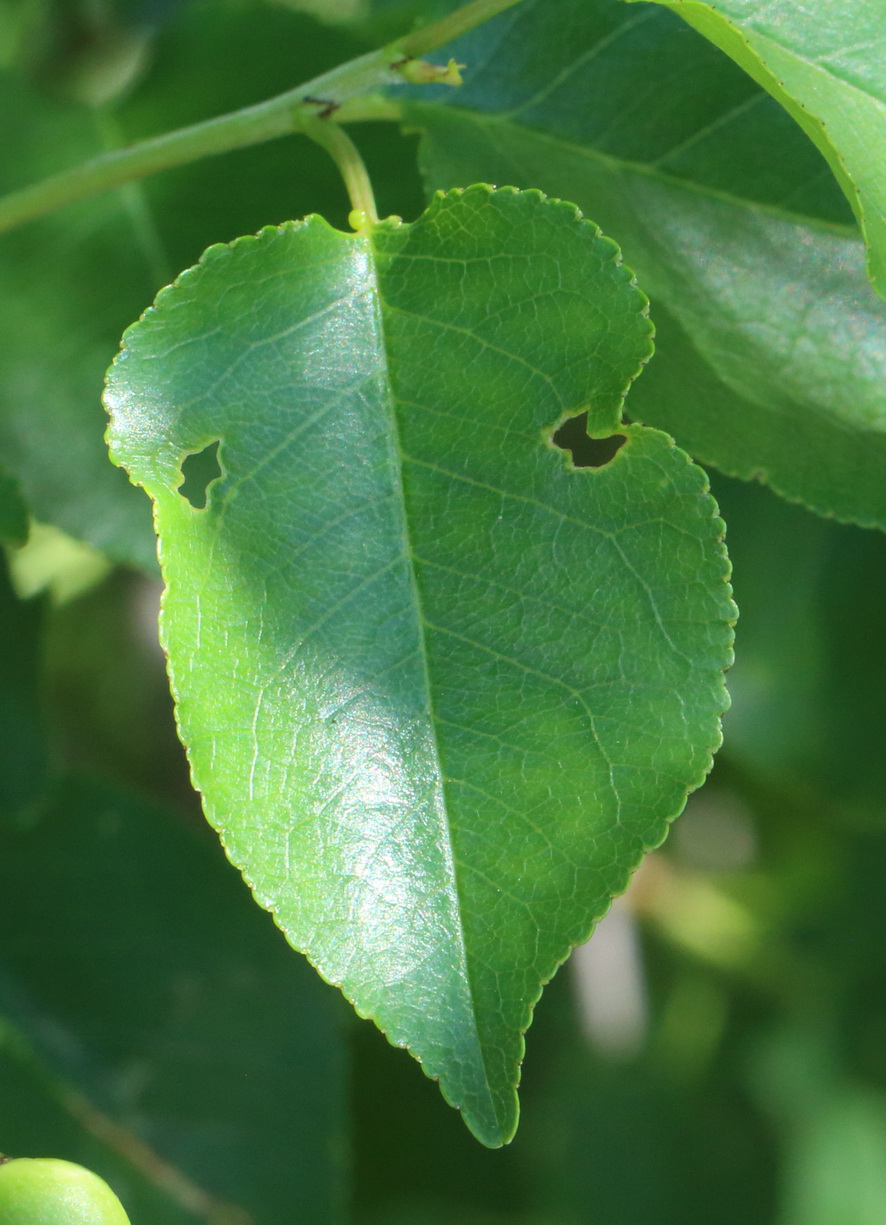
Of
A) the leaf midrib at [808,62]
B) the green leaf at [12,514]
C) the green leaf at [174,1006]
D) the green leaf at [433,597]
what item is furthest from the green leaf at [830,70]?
the green leaf at [174,1006]

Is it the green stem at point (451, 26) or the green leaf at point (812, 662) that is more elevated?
the green stem at point (451, 26)

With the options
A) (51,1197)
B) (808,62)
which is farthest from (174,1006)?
(808,62)

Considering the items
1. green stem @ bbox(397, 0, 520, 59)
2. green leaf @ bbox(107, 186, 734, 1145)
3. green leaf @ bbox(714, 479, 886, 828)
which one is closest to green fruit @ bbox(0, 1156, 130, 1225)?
green leaf @ bbox(107, 186, 734, 1145)

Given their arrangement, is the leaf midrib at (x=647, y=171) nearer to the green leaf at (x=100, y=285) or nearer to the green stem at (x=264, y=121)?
the green stem at (x=264, y=121)

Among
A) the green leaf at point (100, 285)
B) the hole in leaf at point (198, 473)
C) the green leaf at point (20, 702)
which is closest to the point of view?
the hole in leaf at point (198, 473)

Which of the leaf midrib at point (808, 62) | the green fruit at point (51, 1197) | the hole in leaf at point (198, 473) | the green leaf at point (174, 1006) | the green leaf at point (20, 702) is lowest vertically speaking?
the green leaf at point (174, 1006)

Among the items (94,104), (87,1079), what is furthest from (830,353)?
(87,1079)

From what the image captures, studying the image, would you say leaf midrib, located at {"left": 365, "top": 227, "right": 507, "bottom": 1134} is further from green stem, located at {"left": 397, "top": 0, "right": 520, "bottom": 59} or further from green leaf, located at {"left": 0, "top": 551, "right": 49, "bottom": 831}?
green leaf, located at {"left": 0, "top": 551, "right": 49, "bottom": 831}
